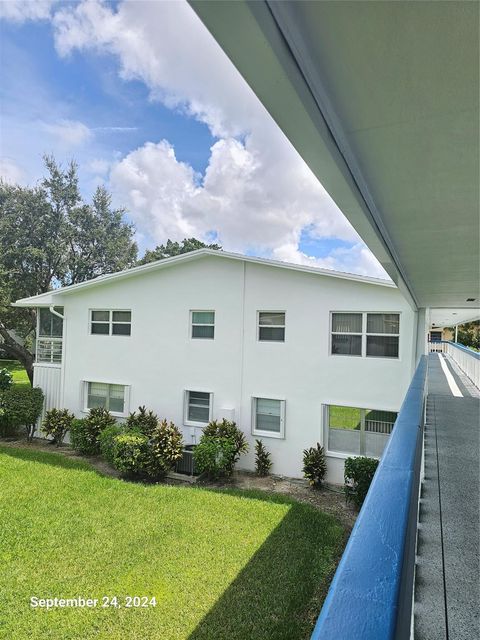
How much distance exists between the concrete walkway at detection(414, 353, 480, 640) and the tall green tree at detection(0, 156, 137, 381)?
875 inches

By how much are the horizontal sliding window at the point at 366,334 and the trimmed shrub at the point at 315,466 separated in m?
2.79

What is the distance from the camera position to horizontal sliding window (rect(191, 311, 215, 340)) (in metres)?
11.7

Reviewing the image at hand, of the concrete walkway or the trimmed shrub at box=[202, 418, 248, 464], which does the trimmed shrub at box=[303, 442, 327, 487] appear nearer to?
the trimmed shrub at box=[202, 418, 248, 464]

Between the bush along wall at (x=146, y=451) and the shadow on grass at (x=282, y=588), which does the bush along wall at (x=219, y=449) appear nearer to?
the bush along wall at (x=146, y=451)

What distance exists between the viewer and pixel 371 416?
1009 centimetres

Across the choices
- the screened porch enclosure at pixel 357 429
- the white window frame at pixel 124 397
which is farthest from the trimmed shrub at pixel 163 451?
the screened porch enclosure at pixel 357 429

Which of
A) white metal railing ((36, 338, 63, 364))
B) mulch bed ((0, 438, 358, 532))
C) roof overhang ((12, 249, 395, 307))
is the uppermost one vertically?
roof overhang ((12, 249, 395, 307))

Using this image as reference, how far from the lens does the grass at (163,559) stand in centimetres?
517

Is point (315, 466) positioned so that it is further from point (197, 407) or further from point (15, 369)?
point (15, 369)

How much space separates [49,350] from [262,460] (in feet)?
32.3

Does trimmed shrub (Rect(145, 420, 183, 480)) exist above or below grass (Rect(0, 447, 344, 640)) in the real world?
above

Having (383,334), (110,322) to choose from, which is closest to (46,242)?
(110,322)

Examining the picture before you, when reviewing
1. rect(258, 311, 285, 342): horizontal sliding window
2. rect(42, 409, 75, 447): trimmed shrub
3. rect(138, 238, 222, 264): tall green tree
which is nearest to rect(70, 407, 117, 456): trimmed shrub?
rect(42, 409, 75, 447): trimmed shrub

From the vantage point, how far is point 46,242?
22.3m
